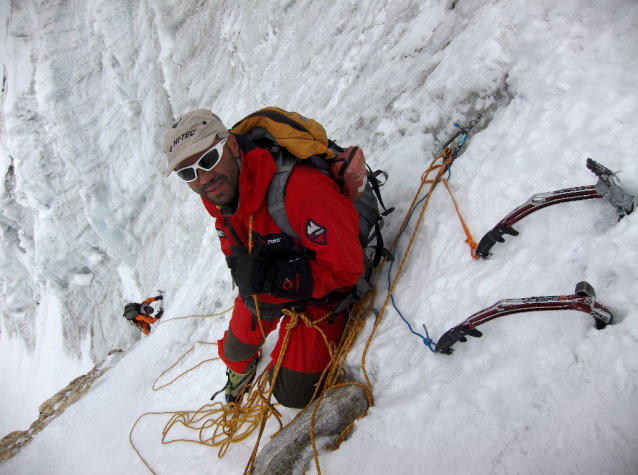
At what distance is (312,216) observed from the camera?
1823mm

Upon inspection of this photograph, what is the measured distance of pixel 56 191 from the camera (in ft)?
37.2

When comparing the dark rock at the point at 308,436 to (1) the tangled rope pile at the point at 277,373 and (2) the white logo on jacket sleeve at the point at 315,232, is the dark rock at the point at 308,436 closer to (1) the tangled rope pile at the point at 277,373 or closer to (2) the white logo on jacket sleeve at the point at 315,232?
(1) the tangled rope pile at the point at 277,373

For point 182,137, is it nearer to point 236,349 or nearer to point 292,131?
point 292,131

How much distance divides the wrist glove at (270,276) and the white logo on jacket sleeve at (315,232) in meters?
0.22

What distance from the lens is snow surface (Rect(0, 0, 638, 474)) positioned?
4.20ft

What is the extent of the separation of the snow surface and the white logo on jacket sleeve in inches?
27.8

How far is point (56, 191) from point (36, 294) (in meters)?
6.91

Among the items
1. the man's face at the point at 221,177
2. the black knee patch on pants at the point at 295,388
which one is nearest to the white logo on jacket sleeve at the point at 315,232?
the man's face at the point at 221,177

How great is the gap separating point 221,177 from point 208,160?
0.11 m

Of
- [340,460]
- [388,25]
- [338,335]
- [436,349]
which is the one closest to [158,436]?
[338,335]

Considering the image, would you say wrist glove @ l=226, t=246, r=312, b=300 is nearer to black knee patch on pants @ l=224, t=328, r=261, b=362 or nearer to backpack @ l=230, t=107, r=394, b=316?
backpack @ l=230, t=107, r=394, b=316

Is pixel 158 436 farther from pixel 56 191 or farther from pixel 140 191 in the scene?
pixel 56 191

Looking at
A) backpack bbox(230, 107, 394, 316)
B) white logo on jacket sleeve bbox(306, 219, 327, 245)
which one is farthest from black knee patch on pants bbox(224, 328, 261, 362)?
white logo on jacket sleeve bbox(306, 219, 327, 245)

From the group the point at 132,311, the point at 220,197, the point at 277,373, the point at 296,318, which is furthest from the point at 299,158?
the point at 132,311
